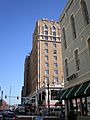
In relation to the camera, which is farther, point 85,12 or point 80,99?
point 80,99

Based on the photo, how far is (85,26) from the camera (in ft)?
72.4

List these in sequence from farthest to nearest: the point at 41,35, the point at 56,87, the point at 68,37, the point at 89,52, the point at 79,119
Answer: the point at 41,35, the point at 56,87, the point at 68,37, the point at 79,119, the point at 89,52

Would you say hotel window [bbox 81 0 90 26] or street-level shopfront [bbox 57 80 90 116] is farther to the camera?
hotel window [bbox 81 0 90 26]

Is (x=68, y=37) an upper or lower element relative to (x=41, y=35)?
lower

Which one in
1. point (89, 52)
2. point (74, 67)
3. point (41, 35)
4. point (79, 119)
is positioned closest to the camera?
point (89, 52)

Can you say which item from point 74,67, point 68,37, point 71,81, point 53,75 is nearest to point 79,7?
point 68,37

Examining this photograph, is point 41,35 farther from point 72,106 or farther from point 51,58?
point 72,106

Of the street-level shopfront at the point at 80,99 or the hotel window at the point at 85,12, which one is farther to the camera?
the hotel window at the point at 85,12

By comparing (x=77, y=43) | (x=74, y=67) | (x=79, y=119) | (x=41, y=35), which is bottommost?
(x=79, y=119)

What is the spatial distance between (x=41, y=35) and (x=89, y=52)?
248 feet

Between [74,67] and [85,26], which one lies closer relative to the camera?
[85,26]

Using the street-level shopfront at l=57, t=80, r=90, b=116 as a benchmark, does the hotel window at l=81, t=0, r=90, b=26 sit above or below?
above

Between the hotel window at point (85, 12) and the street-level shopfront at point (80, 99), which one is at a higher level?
the hotel window at point (85, 12)

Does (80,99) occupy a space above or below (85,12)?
below
